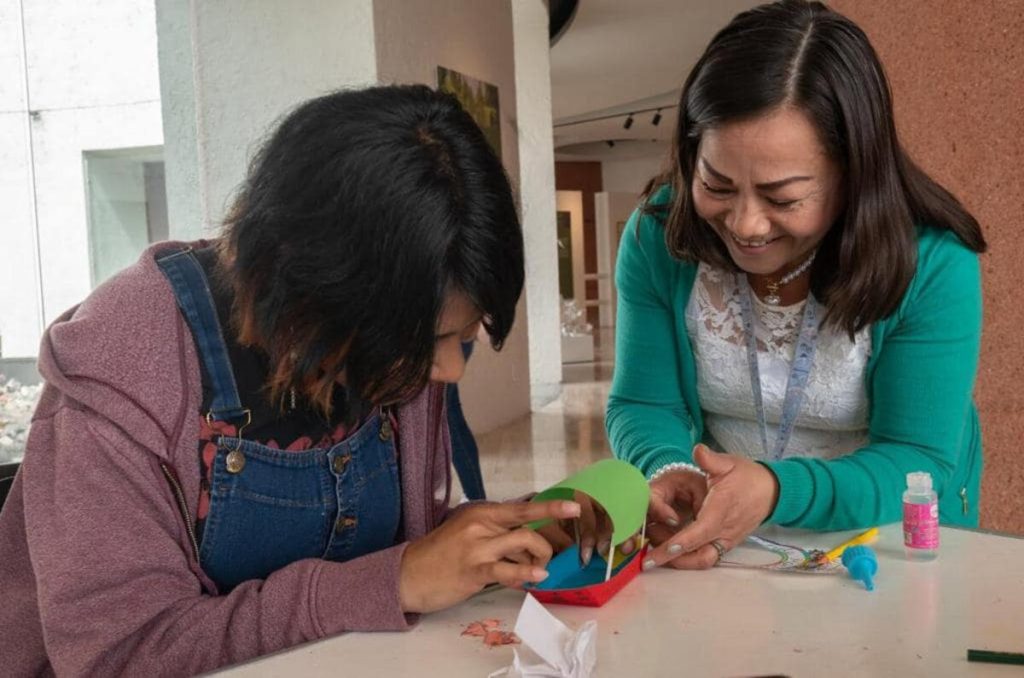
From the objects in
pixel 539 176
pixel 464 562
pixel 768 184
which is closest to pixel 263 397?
pixel 464 562

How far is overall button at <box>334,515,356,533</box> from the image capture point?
1250 millimetres

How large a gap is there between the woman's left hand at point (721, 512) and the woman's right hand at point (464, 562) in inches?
7.8

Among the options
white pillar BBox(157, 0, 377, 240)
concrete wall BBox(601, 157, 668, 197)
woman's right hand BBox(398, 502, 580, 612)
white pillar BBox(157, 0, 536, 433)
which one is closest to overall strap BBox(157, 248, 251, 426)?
woman's right hand BBox(398, 502, 580, 612)

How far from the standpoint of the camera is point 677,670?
98cm

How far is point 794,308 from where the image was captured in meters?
1.63

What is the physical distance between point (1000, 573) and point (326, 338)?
2.63 ft

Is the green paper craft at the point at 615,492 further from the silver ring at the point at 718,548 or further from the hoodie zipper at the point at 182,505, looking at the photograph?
the hoodie zipper at the point at 182,505

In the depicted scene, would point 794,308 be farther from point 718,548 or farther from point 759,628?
point 759,628

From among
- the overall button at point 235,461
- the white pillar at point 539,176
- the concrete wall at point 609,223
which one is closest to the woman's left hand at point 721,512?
the overall button at point 235,461

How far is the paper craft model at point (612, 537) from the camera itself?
1.19 m

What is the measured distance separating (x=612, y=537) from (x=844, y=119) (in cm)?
64

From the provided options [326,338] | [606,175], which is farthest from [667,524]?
[606,175]

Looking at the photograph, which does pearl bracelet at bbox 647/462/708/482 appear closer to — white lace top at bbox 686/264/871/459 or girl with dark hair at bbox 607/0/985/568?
girl with dark hair at bbox 607/0/985/568

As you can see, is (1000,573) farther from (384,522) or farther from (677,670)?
(384,522)
